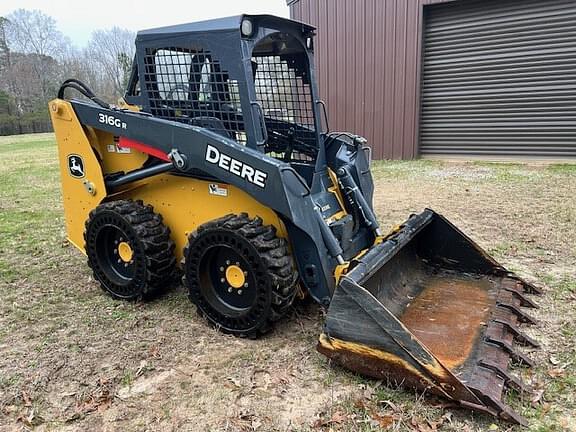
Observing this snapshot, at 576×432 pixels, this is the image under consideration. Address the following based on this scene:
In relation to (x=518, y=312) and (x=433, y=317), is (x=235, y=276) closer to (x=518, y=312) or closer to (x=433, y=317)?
(x=433, y=317)

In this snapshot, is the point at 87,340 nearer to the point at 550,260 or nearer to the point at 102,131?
the point at 102,131

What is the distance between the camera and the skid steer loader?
2490mm

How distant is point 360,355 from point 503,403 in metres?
0.69

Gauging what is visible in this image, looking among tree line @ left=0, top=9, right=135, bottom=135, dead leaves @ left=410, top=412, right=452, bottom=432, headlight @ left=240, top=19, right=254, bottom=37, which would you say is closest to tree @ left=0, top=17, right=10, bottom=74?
tree line @ left=0, top=9, right=135, bottom=135

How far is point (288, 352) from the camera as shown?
9.44 feet

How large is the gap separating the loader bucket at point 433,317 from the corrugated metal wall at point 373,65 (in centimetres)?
753

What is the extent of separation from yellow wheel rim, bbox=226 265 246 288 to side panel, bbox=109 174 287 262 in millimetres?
344

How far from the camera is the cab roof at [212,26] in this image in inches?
116

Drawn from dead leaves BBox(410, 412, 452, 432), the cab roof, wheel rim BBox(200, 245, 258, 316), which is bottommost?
dead leaves BBox(410, 412, 452, 432)

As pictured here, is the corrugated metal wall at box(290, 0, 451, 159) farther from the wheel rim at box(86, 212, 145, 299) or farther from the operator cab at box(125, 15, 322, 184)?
the wheel rim at box(86, 212, 145, 299)

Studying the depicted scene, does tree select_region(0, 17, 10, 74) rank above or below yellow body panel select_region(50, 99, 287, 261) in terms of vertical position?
above

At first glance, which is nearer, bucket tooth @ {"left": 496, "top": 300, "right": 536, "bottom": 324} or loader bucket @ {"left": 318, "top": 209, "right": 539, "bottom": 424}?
loader bucket @ {"left": 318, "top": 209, "right": 539, "bottom": 424}

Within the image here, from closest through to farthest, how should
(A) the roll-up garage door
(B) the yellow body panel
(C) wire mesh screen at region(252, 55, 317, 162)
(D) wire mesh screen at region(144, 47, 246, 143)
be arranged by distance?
(D) wire mesh screen at region(144, 47, 246, 143) → (B) the yellow body panel → (C) wire mesh screen at region(252, 55, 317, 162) → (A) the roll-up garage door

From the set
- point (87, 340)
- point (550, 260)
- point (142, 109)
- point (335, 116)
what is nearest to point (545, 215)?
point (550, 260)
